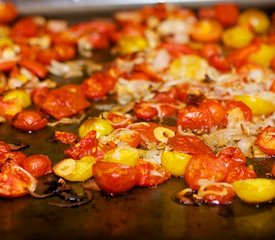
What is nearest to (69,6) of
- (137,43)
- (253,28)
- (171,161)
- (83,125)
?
(137,43)

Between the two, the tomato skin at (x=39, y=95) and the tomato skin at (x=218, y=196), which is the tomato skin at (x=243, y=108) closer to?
the tomato skin at (x=218, y=196)

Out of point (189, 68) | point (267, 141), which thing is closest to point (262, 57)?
point (189, 68)

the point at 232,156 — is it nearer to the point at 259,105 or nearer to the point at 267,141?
the point at 267,141

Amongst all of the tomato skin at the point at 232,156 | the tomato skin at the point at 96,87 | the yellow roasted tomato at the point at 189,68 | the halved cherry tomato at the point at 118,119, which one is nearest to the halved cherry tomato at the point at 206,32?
the yellow roasted tomato at the point at 189,68

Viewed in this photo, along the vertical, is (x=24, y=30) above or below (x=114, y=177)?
above

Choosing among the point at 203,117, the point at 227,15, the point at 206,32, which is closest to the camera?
the point at 203,117

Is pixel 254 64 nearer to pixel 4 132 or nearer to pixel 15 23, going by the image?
pixel 4 132

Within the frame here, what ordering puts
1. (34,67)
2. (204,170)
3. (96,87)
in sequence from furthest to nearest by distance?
(34,67), (96,87), (204,170)
